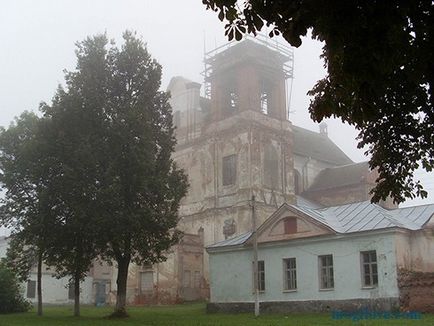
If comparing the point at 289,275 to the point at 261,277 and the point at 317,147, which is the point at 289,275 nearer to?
the point at 261,277

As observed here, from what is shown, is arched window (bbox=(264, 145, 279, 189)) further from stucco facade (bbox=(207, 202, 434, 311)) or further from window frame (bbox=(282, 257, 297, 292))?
window frame (bbox=(282, 257, 297, 292))

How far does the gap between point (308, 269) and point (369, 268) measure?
9.92 feet

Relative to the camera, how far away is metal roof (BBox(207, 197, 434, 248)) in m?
25.4

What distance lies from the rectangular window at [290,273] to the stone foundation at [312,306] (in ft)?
2.67

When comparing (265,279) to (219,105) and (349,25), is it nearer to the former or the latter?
(219,105)

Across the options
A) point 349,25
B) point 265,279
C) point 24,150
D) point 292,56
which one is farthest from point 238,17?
point 292,56

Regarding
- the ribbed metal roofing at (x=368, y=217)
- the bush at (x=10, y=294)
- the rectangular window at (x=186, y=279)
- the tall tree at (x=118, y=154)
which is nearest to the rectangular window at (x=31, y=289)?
the bush at (x=10, y=294)

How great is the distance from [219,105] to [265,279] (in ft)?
61.6

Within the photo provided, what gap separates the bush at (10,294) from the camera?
31625mm

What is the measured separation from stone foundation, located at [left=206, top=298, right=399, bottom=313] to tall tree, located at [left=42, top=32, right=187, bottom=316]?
5.90 meters

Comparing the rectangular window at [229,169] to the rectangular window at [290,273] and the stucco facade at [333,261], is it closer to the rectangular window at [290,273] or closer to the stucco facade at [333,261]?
the stucco facade at [333,261]

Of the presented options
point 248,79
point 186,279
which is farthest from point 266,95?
point 186,279

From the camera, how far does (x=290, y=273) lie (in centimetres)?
2788

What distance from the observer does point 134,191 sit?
23.7m
